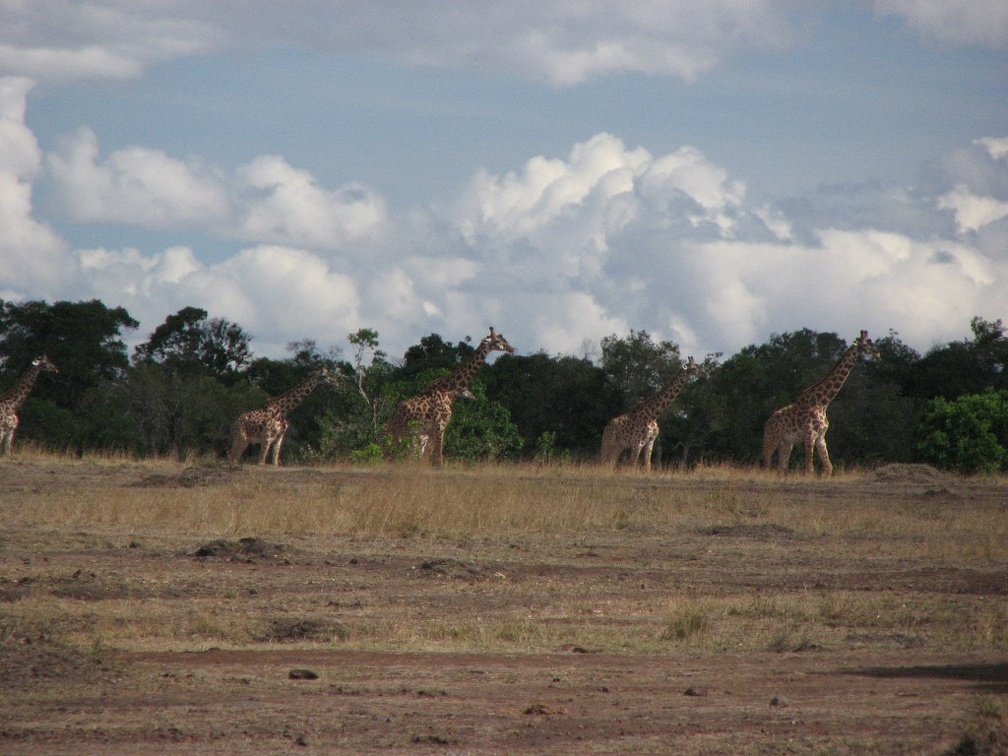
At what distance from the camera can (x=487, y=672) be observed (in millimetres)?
7957

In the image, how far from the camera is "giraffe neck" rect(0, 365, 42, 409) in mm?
25516

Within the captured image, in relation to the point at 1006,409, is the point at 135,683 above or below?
below

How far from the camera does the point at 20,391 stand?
26406mm

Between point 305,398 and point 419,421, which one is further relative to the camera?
point 305,398

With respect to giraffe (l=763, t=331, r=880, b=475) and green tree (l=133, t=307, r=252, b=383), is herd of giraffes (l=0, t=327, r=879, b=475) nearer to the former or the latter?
giraffe (l=763, t=331, r=880, b=475)

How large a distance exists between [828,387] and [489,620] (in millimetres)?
16179

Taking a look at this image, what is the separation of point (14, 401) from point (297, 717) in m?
20.7

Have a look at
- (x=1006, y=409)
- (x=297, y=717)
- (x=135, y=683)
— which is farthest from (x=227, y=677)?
(x=1006, y=409)

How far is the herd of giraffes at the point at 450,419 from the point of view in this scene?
2402 centimetres

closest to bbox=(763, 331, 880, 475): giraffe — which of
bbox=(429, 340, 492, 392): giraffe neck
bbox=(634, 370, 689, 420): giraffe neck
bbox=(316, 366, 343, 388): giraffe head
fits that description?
bbox=(634, 370, 689, 420): giraffe neck

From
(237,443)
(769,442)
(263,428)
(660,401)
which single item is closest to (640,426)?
(660,401)

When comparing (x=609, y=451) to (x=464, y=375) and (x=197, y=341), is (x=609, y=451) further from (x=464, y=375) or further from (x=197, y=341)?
(x=197, y=341)

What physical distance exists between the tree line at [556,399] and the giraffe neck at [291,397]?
0.78 metres

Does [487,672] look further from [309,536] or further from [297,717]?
[309,536]
